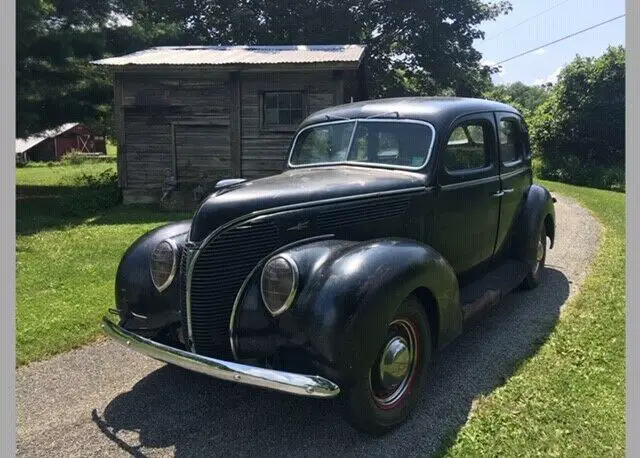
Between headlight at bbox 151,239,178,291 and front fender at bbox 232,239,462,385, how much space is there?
74 centimetres

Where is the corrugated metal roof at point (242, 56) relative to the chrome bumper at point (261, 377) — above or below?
above

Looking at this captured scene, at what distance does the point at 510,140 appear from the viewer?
5.91m

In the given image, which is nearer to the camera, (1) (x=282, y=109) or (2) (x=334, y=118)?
(2) (x=334, y=118)

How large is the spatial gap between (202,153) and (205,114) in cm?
94

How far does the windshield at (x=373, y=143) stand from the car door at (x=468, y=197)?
0.20 meters

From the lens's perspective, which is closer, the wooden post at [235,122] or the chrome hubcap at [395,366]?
the chrome hubcap at [395,366]

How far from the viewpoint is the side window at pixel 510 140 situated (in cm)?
561

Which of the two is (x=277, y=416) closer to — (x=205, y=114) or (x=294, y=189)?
(x=294, y=189)

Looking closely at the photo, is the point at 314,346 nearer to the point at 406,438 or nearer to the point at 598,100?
the point at 406,438

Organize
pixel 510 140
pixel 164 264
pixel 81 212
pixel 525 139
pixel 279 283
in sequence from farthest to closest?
pixel 81 212 → pixel 525 139 → pixel 510 140 → pixel 164 264 → pixel 279 283

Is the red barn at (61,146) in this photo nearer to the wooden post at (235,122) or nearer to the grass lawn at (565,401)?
the wooden post at (235,122)

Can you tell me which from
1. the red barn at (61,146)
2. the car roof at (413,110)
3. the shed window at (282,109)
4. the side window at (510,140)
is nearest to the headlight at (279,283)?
the car roof at (413,110)

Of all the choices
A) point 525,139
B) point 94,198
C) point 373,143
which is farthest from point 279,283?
point 94,198

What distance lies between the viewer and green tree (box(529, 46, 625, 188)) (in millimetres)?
22859
